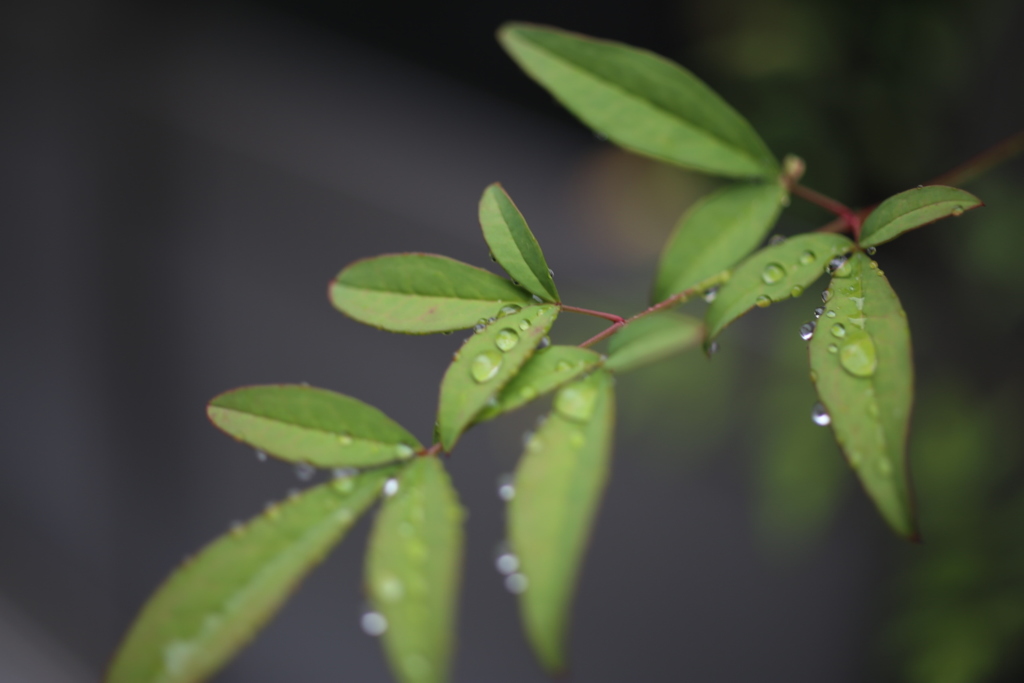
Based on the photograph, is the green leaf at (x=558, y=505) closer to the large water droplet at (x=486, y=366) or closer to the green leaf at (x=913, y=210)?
the large water droplet at (x=486, y=366)

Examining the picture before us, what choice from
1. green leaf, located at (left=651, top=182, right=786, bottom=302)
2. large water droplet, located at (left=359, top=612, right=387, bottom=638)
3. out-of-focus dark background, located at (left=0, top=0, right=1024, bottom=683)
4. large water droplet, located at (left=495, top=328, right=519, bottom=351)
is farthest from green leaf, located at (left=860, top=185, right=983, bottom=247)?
out-of-focus dark background, located at (left=0, top=0, right=1024, bottom=683)

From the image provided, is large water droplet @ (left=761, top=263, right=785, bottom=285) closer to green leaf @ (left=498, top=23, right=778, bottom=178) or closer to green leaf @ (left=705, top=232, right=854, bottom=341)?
green leaf @ (left=705, top=232, right=854, bottom=341)

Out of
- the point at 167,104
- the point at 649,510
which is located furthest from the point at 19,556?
the point at 649,510

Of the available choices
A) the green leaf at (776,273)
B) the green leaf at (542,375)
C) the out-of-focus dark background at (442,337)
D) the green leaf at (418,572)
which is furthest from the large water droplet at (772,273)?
the out-of-focus dark background at (442,337)

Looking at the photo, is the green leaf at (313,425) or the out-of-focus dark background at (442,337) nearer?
the green leaf at (313,425)

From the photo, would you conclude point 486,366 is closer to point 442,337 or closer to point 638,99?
point 638,99

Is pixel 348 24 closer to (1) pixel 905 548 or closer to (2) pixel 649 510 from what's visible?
(2) pixel 649 510
